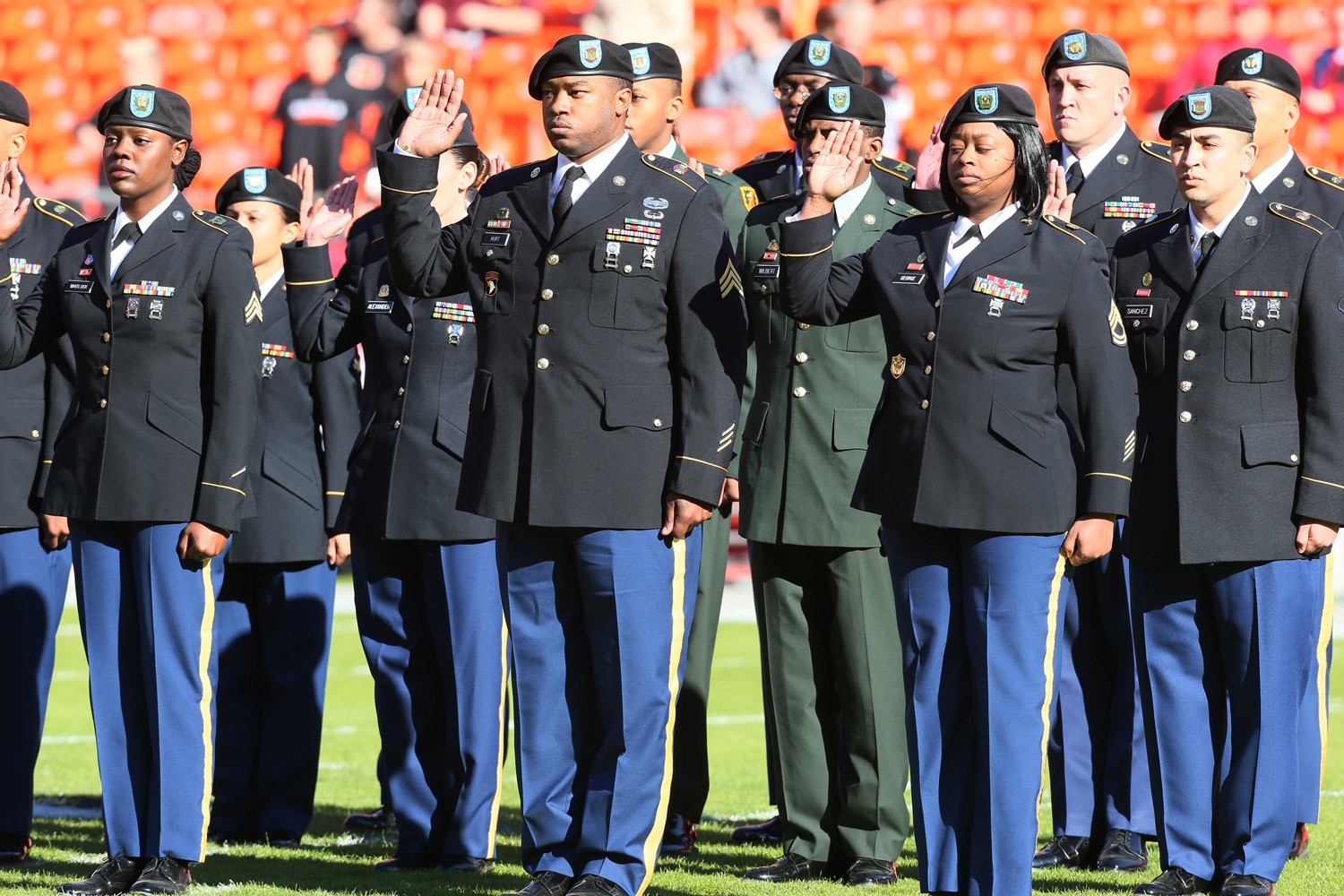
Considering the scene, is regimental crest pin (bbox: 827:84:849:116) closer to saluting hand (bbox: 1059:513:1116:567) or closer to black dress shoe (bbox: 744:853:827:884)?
saluting hand (bbox: 1059:513:1116:567)

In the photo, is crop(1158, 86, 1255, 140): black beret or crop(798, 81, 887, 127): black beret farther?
crop(798, 81, 887, 127): black beret

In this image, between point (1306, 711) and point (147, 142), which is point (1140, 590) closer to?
point (1306, 711)

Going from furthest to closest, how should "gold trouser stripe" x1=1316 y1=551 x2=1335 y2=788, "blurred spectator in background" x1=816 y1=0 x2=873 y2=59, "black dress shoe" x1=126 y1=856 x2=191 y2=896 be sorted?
"blurred spectator in background" x1=816 y1=0 x2=873 y2=59 < "gold trouser stripe" x1=1316 y1=551 x2=1335 y2=788 < "black dress shoe" x1=126 y1=856 x2=191 y2=896

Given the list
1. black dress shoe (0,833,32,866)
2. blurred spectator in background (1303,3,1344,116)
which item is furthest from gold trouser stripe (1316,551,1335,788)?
blurred spectator in background (1303,3,1344,116)

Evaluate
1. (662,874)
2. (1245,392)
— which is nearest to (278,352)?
(662,874)

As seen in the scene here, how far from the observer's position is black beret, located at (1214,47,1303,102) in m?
5.81

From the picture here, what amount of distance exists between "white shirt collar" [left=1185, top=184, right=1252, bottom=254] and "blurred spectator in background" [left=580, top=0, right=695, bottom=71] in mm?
9650

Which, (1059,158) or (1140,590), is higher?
(1059,158)

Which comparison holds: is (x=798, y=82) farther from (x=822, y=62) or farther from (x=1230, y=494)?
(x=1230, y=494)

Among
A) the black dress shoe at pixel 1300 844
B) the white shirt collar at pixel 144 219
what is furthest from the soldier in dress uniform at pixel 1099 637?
the white shirt collar at pixel 144 219

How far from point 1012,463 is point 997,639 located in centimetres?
39

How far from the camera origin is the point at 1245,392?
489 centimetres

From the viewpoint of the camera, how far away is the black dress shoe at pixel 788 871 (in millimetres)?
5258

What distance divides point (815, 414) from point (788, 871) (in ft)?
4.12
